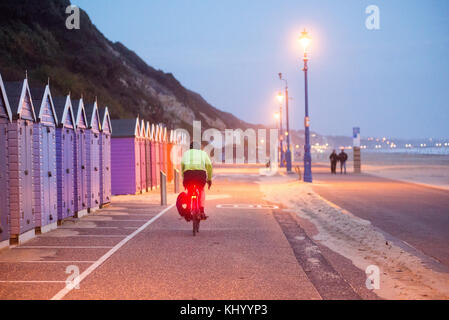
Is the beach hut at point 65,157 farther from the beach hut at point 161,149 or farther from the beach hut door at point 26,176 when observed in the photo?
the beach hut at point 161,149

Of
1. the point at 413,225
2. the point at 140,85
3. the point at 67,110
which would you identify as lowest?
the point at 413,225

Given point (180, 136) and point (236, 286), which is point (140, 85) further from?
point (236, 286)

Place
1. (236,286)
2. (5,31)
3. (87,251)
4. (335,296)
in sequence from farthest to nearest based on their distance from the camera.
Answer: (5,31)
(87,251)
(236,286)
(335,296)

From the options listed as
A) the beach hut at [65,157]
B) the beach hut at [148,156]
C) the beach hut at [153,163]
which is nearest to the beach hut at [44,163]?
the beach hut at [65,157]

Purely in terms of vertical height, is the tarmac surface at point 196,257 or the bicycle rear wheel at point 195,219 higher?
the bicycle rear wheel at point 195,219

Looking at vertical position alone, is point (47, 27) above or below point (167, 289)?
above

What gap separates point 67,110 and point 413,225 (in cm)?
855

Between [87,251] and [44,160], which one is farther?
[44,160]

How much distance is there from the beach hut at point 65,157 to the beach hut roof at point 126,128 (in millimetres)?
9003

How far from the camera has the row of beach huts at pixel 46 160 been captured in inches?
413

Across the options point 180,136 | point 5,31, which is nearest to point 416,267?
point 180,136

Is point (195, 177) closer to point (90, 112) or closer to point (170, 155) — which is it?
point (90, 112)
